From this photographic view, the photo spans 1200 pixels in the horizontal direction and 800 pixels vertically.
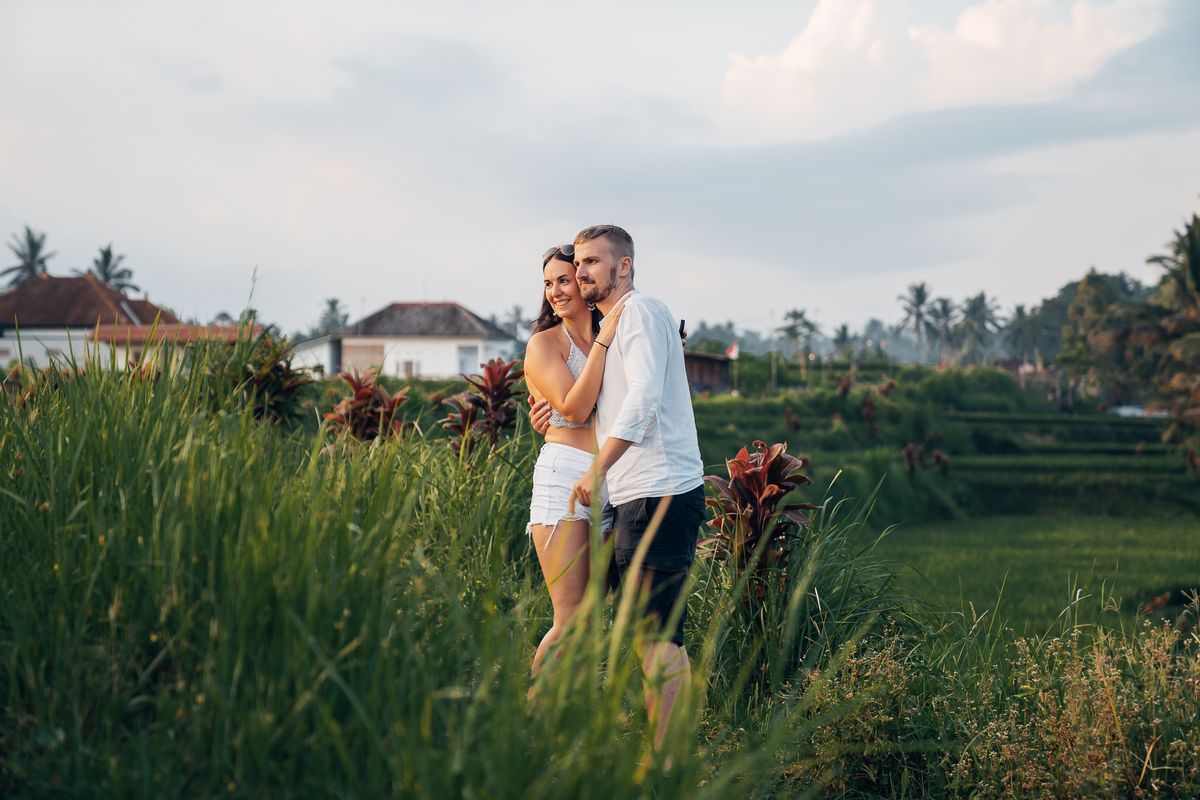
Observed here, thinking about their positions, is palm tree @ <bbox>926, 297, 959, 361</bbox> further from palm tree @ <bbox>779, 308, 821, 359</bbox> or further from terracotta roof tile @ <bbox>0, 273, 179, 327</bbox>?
terracotta roof tile @ <bbox>0, 273, 179, 327</bbox>

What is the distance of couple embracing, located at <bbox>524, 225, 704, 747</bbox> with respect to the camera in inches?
122

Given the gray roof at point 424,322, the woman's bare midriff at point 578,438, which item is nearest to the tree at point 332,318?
the gray roof at point 424,322

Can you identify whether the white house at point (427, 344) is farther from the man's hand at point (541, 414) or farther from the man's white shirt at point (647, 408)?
the man's white shirt at point (647, 408)

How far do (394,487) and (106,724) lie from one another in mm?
886

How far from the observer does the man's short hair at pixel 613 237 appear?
129 inches

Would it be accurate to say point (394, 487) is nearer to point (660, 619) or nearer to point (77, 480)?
point (77, 480)

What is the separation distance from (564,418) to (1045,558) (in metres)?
22.3

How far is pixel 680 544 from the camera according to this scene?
320cm

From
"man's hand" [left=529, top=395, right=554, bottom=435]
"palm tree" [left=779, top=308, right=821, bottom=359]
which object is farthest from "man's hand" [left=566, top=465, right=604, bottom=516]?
"palm tree" [left=779, top=308, right=821, bottom=359]

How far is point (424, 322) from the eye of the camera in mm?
49188

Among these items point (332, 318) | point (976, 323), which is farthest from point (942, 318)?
point (332, 318)

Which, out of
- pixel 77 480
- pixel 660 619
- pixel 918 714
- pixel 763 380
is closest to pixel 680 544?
pixel 660 619

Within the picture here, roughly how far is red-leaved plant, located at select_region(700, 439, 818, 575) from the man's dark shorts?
1075mm

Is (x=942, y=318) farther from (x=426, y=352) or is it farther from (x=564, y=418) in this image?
(x=564, y=418)
